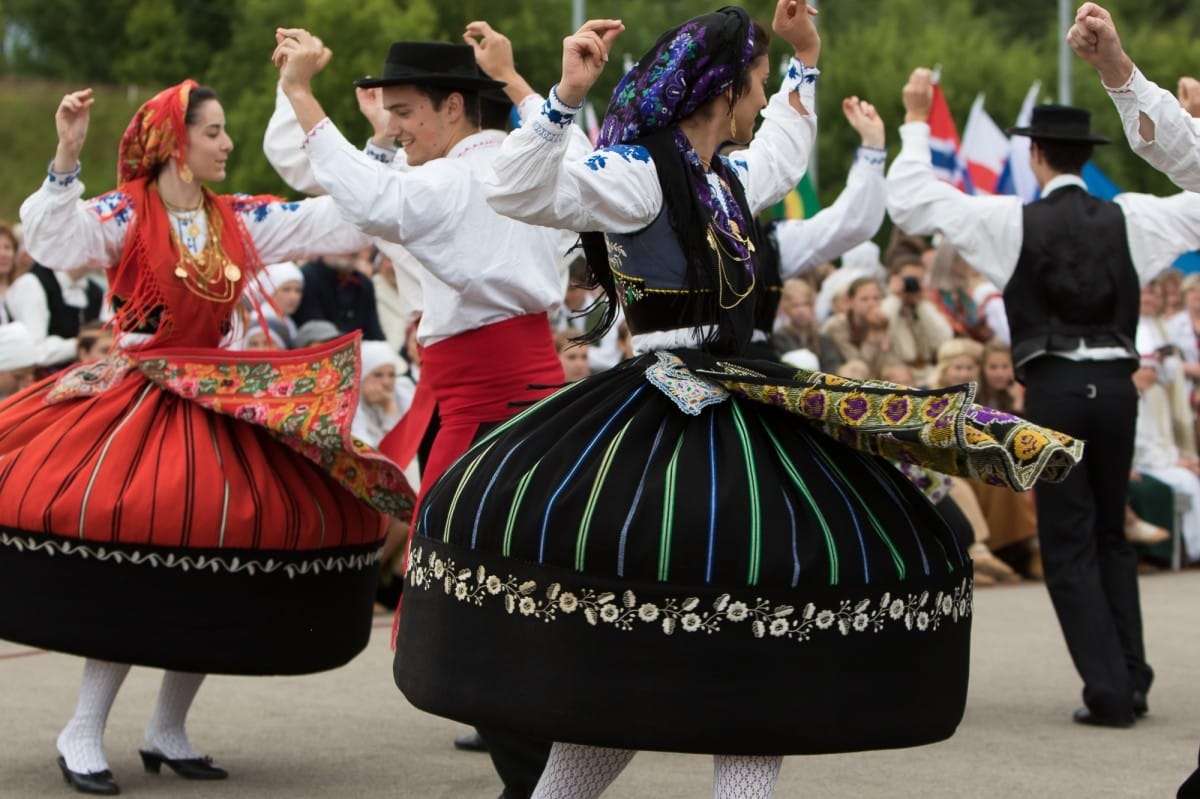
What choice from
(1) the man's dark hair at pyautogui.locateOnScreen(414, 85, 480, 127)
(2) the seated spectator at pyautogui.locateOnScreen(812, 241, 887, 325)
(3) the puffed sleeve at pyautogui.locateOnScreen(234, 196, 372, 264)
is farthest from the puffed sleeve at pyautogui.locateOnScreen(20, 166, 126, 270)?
(2) the seated spectator at pyautogui.locateOnScreen(812, 241, 887, 325)

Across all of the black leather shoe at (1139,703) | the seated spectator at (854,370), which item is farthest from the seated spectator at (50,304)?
the black leather shoe at (1139,703)

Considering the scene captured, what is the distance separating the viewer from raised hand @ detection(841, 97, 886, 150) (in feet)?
19.0

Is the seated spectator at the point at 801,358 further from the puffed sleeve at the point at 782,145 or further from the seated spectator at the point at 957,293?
the puffed sleeve at the point at 782,145

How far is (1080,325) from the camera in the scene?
6121 millimetres

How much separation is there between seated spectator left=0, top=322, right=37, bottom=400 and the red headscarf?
2835mm

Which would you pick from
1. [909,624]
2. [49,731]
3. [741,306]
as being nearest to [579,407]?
[741,306]

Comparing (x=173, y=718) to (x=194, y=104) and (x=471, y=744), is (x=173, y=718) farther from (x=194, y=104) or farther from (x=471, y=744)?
(x=194, y=104)

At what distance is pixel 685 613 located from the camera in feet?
11.4

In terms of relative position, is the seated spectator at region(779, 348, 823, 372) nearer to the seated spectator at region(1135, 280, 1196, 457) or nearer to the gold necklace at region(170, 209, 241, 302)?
the seated spectator at region(1135, 280, 1196, 457)

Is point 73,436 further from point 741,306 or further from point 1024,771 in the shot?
point 1024,771

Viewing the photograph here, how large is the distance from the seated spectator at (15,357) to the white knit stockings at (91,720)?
3.08 metres

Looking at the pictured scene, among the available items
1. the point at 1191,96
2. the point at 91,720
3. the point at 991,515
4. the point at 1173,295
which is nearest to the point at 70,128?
the point at 91,720

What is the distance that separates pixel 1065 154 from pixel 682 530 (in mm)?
3284

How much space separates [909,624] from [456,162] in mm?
1902
